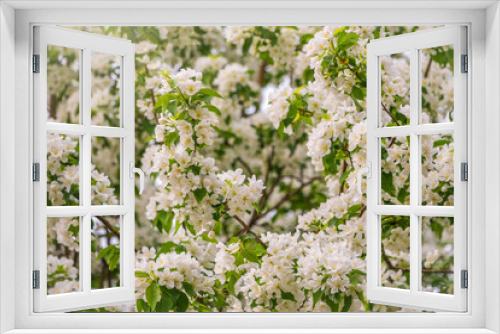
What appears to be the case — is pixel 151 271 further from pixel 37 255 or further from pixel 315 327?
pixel 315 327

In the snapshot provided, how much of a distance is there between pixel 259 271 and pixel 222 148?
1.31 m

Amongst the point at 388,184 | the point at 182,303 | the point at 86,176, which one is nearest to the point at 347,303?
the point at 388,184

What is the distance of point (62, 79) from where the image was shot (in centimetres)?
373

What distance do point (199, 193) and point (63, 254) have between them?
5.20ft

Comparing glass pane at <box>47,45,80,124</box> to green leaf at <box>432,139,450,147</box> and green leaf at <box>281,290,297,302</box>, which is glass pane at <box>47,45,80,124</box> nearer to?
green leaf at <box>281,290,297,302</box>

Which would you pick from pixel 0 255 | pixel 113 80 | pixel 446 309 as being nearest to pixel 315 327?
pixel 446 309

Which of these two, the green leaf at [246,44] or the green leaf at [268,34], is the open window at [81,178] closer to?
the green leaf at [246,44]

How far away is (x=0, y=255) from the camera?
1803 millimetres

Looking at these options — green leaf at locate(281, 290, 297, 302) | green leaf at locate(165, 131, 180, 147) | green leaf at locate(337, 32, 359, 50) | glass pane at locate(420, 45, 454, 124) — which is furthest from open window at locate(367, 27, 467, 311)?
green leaf at locate(165, 131, 180, 147)

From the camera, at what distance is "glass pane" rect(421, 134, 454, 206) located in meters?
2.40

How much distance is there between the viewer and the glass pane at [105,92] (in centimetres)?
358

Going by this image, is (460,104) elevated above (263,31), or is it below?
below

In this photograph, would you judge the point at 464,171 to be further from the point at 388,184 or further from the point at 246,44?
the point at 246,44

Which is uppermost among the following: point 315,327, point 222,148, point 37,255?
point 222,148
